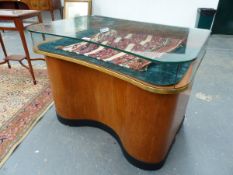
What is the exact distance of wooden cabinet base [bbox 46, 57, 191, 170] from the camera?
1080 millimetres

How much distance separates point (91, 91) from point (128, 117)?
0.41 m

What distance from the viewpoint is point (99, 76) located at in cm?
133

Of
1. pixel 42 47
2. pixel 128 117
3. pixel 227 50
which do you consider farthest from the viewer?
pixel 227 50

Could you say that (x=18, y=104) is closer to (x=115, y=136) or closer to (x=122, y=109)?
(x=115, y=136)

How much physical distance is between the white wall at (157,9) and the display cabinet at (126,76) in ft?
8.77

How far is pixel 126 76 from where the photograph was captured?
101 centimetres

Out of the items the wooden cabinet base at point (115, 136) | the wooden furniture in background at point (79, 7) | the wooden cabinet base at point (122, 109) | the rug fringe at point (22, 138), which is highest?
the wooden furniture in background at point (79, 7)

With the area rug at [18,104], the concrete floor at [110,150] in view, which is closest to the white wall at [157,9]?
the area rug at [18,104]

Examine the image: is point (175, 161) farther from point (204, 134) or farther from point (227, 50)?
point (227, 50)

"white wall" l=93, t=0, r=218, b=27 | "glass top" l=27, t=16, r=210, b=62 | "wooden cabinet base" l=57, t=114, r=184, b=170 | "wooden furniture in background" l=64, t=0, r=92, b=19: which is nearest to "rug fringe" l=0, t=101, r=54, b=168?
"wooden cabinet base" l=57, t=114, r=184, b=170

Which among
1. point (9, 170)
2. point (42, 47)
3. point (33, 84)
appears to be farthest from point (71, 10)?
point (9, 170)

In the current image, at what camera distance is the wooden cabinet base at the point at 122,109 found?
1080 mm

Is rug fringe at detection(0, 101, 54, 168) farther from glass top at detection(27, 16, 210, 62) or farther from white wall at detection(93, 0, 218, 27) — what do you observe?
white wall at detection(93, 0, 218, 27)

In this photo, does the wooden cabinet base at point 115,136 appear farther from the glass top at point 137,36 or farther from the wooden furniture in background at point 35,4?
the wooden furniture in background at point 35,4
